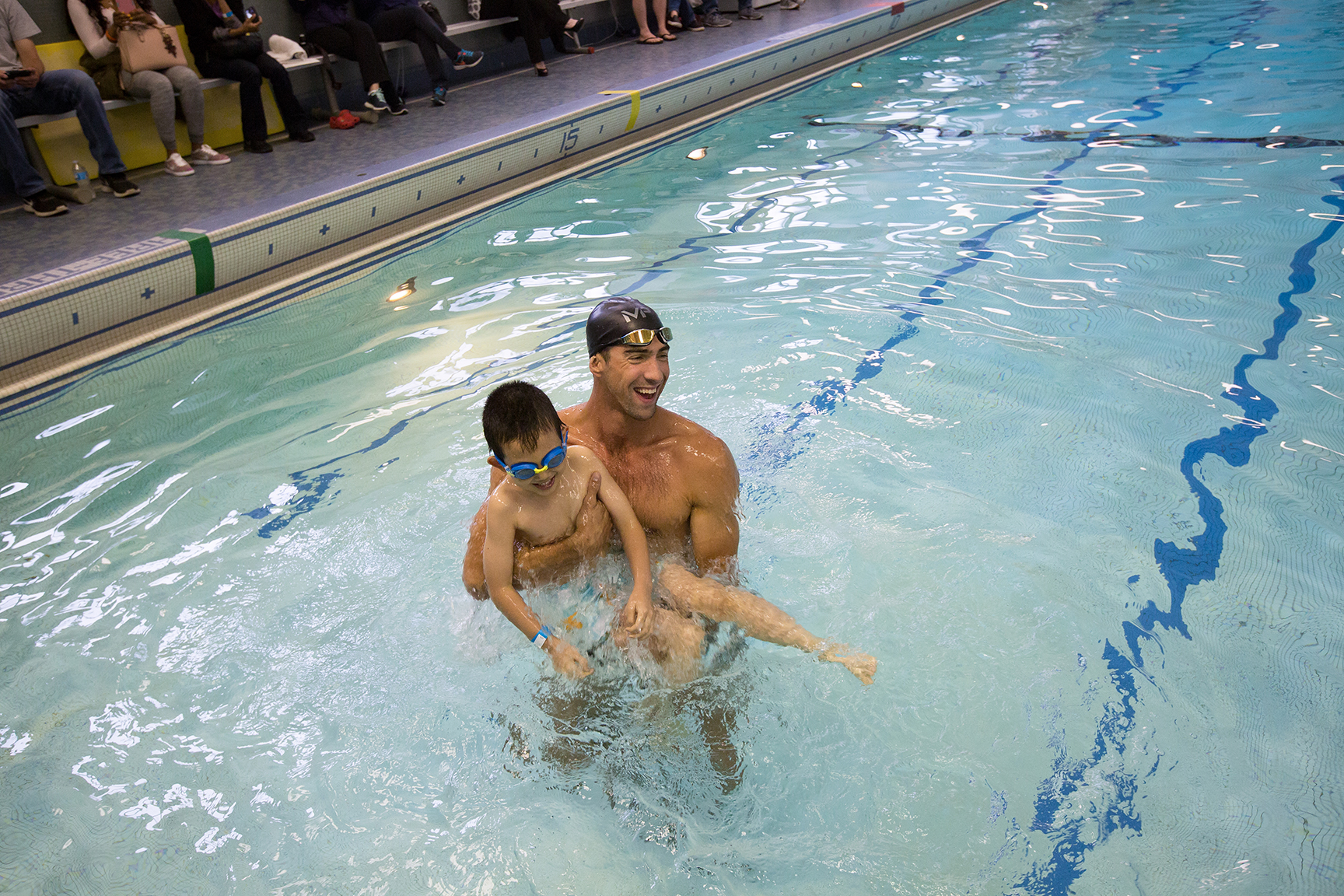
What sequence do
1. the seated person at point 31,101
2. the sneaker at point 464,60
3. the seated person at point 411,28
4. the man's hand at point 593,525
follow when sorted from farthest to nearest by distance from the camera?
1. the sneaker at point 464,60
2. the seated person at point 411,28
3. the seated person at point 31,101
4. the man's hand at point 593,525

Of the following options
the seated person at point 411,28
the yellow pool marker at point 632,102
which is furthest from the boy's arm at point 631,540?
the seated person at point 411,28

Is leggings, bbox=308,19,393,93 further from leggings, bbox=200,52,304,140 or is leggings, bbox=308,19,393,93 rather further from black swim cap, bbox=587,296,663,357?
black swim cap, bbox=587,296,663,357

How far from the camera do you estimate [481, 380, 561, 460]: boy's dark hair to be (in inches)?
86.0

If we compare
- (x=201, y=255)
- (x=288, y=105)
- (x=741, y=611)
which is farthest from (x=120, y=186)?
(x=741, y=611)

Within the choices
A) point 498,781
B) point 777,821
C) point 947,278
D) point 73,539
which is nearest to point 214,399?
point 73,539

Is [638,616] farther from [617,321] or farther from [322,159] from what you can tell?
[322,159]

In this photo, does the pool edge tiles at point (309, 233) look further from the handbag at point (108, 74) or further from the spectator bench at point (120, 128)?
the handbag at point (108, 74)

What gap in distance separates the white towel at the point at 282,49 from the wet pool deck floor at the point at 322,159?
2.26 feet

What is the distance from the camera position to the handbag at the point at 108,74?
7.01 m

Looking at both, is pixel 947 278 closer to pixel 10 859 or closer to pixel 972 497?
pixel 972 497

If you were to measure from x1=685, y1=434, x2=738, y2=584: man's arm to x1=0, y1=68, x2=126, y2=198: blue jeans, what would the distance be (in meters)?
6.23

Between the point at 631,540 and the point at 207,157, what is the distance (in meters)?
7.04

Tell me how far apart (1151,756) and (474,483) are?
2824mm

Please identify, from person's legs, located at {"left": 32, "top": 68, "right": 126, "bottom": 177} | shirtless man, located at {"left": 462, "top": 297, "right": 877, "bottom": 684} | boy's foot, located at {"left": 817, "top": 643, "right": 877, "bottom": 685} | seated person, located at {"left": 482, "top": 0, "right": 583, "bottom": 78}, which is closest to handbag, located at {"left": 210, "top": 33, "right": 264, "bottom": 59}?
person's legs, located at {"left": 32, "top": 68, "right": 126, "bottom": 177}
